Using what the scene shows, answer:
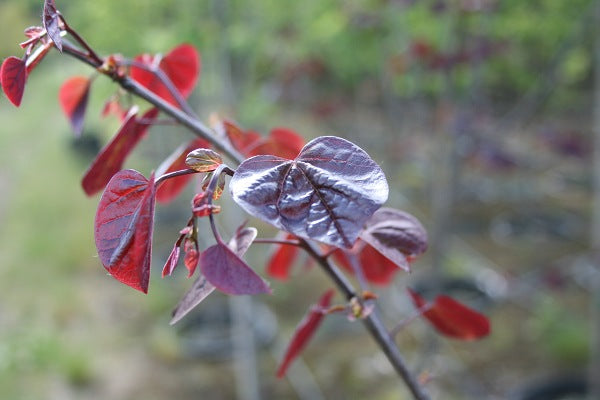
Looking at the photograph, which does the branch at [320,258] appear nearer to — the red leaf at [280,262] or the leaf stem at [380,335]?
the leaf stem at [380,335]

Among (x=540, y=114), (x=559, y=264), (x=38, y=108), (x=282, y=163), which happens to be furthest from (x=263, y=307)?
(x=38, y=108)

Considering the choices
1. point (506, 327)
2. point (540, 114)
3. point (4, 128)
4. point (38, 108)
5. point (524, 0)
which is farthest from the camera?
point (38, 108)

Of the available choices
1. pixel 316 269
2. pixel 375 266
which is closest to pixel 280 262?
pixel 375 266

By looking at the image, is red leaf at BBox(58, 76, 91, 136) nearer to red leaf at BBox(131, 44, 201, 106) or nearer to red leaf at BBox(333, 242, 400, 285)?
red leaf at BBox(131, 44, 201, 106)

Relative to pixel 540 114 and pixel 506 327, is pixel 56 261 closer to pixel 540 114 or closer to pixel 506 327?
pixel 506 327

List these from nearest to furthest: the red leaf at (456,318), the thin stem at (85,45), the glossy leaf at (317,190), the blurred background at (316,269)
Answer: the glossy leaf at (317,190), the thin stem at (85,45), the red leaf at (456,318), the blurred background at (316,269)

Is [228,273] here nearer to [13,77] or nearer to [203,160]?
[203,160]

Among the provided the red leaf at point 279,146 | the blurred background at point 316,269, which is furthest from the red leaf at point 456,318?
the blurred background at point 316,269
